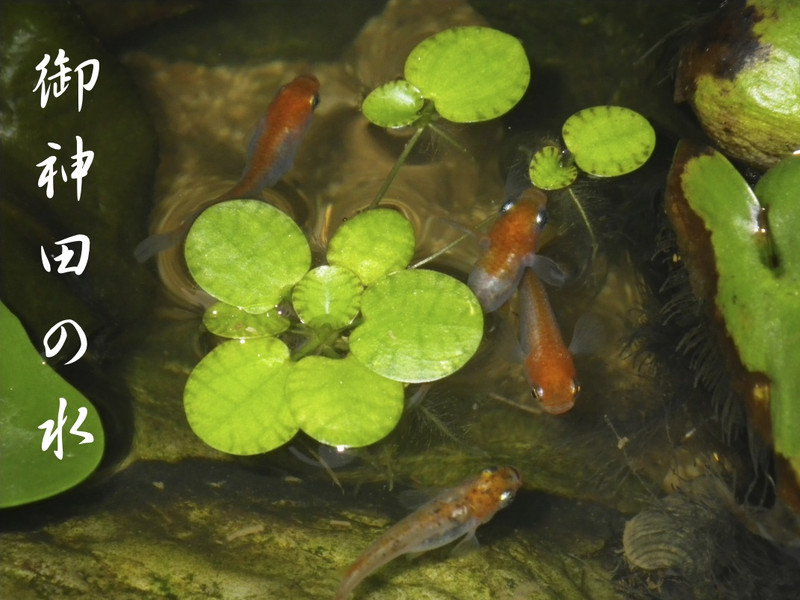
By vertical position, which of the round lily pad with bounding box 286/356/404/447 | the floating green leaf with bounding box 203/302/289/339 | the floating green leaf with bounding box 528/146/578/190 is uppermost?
the floating green leaf with bounding box 528/146/578/190

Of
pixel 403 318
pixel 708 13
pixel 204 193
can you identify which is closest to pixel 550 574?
pixel 403 318

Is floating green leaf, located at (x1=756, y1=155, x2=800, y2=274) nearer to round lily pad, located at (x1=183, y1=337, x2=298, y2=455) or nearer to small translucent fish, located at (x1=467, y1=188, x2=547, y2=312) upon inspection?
small translucent fish, located at (x1=467, y1=188, x2=547, y2=312)

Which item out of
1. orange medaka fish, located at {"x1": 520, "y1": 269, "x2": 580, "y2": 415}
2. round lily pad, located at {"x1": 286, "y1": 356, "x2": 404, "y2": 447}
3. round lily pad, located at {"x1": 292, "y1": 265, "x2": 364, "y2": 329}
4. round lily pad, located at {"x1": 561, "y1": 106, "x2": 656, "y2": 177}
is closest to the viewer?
round lily pad, located at {"x1": 286, "y1": 356, "x2": 404, "y2": 447}

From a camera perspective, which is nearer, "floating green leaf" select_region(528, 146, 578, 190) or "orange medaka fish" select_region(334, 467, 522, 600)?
"orange medaka fish" select_region(334, 467, 522, 600)

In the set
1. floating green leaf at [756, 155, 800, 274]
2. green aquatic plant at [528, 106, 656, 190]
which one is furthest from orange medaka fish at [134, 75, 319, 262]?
floating green leaf at [756, 155, 800, 274]

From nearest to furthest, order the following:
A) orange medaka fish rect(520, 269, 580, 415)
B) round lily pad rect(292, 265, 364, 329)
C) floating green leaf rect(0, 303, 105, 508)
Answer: floating green leaf rect(0, 303, 105, 508) < round lily pad rect(292, 265, 364, 329) < orange medaka fish rect(520, 269, 580, 415)

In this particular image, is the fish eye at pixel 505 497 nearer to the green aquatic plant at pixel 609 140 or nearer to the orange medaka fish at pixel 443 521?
the orange medaka fish at pixel 443 521

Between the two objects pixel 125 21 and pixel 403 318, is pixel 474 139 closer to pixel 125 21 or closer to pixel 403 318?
pixel 403 318
